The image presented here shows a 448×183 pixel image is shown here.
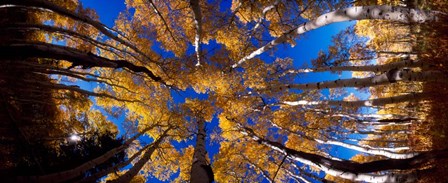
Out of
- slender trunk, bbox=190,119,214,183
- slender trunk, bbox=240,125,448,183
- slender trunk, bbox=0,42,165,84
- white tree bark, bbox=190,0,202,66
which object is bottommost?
slender trunk, bbox=240,125,448,183

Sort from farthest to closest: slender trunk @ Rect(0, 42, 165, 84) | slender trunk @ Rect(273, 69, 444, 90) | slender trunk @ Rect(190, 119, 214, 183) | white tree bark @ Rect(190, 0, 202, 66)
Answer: white tree bark @ Rect(190, 0, 202, 66) → slender trunk @ Rect(190, 119, 214, 183) → slender trunk @ Rect(273, 69, 444, 90) → slender trunk @ Rect(0, 42, 165, 84)

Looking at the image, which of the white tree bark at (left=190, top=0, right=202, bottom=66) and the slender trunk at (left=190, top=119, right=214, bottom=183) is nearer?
the slender trunk at (left=190, top=119, right=214, bottom=183)

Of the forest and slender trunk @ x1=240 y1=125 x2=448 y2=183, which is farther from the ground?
the forest

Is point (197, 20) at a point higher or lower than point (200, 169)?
higher

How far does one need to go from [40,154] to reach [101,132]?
2538 mm

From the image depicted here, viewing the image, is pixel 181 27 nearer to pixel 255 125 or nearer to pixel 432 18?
pixel 255 125

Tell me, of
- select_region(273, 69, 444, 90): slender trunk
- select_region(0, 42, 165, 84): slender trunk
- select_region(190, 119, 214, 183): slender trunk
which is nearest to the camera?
select_region(0, 42, 165, 84): slender trunk

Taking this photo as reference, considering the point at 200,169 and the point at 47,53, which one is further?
the point at 200,169

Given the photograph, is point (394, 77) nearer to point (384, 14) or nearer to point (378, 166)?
point (384, 14)

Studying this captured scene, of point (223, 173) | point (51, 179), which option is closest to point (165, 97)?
point (223, 173)

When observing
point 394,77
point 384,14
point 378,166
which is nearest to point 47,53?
point 384,14

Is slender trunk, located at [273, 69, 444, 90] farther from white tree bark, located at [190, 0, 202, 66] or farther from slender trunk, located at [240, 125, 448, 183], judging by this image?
white tree bark, located at [190, 0, 202, 66]

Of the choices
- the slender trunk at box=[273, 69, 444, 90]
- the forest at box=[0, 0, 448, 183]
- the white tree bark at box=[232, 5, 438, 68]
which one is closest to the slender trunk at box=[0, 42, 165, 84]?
the forest at box=[0, 0, 448, 183]

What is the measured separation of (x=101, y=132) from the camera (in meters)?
8.88
